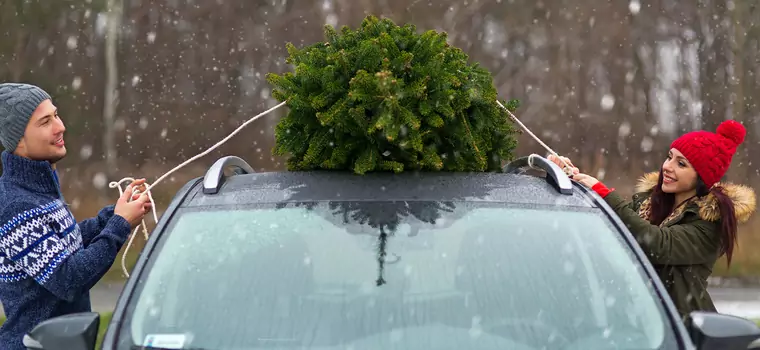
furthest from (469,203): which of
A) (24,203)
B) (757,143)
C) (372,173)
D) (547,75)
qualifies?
(757,143)

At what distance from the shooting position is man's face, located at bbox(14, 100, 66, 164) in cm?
349

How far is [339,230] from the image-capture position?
9.60ft

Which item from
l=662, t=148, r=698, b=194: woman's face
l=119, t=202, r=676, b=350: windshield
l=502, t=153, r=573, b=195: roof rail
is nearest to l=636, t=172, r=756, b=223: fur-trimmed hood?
l=662, t=148, r=698, b=194: woman's face

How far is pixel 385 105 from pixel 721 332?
1.25m

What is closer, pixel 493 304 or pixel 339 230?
pixel 493 304

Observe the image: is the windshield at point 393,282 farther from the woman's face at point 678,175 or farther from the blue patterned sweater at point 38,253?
the woman's face at point 678,175

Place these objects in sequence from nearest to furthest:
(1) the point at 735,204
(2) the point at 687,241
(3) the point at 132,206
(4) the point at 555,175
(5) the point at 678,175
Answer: (4) the point at 555,175 → (3) the point at 132,206 → (2) the point at 687,241 → (1) the point at 735,204 → (5) the point at 678,175

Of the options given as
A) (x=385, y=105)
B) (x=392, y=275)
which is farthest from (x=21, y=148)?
(x=392, y=275)

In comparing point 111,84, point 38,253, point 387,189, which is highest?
point 111,84

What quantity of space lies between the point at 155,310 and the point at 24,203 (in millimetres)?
875

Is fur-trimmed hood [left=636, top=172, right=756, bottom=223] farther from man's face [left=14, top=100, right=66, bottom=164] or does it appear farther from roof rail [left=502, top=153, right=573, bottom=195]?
man's face [left=14, top=100, right=66, bottom=164]

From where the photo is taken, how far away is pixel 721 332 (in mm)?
2582

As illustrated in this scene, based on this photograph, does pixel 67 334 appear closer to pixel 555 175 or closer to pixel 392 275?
pixel 392 275

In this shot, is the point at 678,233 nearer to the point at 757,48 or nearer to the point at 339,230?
the point at 339,230
